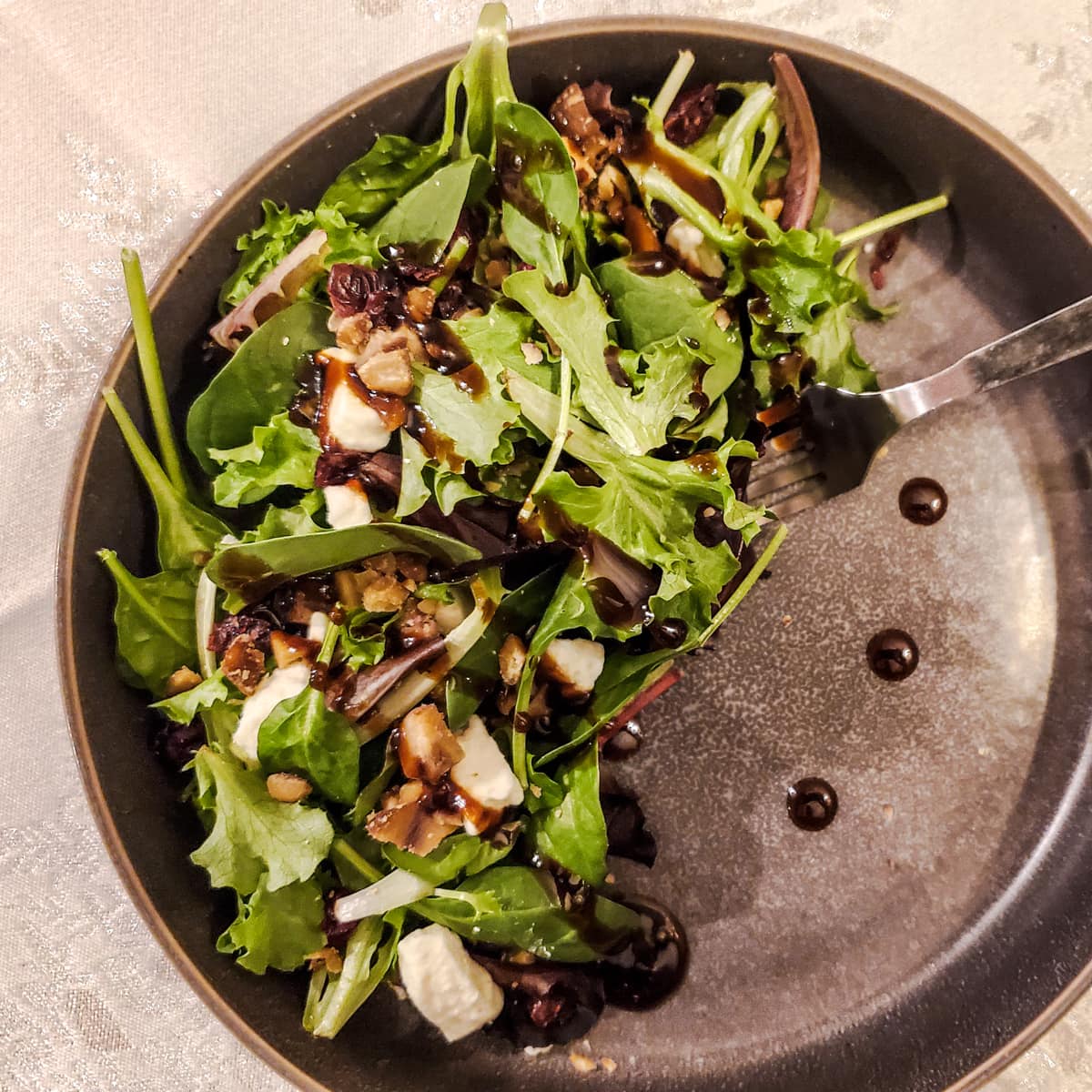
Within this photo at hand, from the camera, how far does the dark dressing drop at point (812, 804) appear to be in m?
1.12

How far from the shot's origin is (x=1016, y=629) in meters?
1.14

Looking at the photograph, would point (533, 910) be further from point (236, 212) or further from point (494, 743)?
point (236, 212)

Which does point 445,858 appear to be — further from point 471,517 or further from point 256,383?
point 256,383

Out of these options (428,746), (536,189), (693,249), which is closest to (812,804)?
(428,746)

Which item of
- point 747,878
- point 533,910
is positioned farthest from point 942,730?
point 533,910

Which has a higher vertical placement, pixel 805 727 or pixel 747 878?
pixel 805 727

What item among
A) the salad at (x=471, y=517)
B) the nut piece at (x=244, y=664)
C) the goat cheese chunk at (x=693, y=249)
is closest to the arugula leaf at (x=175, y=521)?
the salad at (x=471, y=517)

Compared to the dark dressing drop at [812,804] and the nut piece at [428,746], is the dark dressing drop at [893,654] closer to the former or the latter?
the dark dressing drop at [812,804]

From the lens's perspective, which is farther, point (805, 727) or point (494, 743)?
point (805, 727)

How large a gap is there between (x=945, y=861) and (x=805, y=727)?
277 mm

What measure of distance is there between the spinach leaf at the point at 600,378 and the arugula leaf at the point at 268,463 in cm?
29

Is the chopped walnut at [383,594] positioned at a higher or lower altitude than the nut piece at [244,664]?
higher

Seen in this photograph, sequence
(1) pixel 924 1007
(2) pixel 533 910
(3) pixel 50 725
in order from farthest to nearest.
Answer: (3) pixel 50 725 → (1) pixel 924 1007 → (2) pixel 533 910

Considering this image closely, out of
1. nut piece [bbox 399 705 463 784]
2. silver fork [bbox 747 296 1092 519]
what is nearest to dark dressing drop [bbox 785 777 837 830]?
silver fork [bbox 747 296 1092 519]
